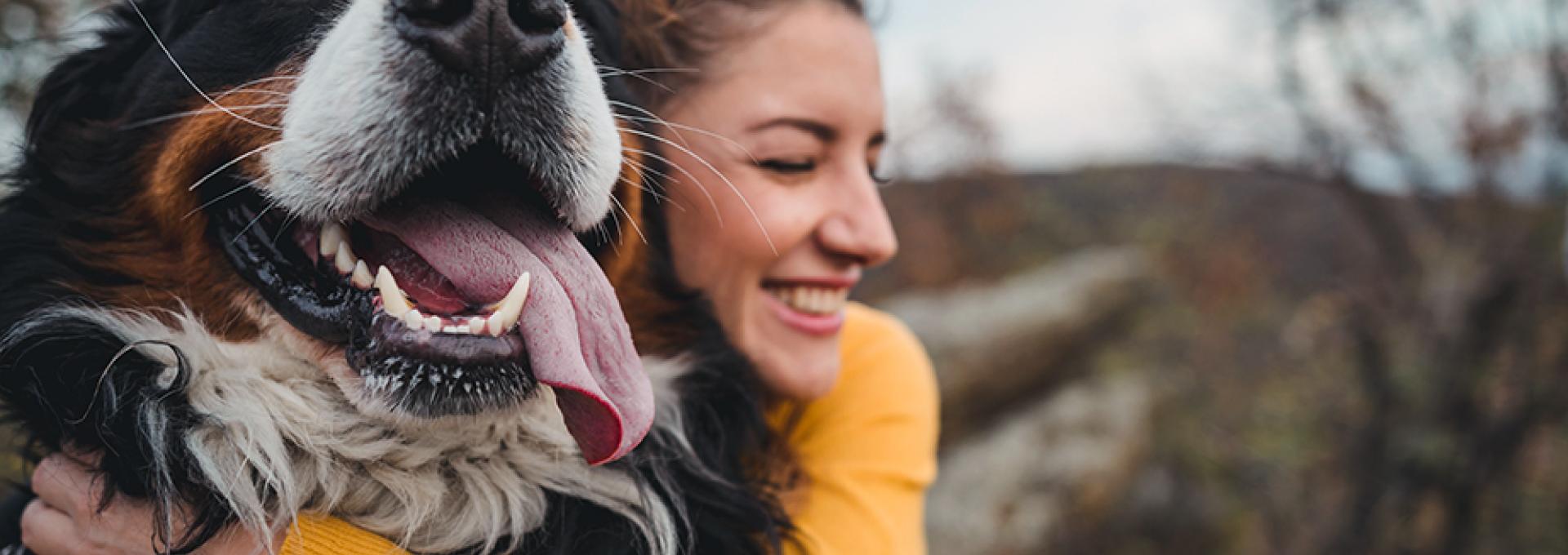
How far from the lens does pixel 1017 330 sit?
20.6 feet

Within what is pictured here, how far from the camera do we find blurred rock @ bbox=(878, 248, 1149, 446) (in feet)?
18.9

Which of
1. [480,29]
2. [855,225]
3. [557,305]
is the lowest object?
[855,225]

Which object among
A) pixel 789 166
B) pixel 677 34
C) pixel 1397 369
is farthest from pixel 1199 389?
pixel 677 34

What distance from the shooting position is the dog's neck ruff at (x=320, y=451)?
1593 mm

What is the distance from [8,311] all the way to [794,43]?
4.67 ft

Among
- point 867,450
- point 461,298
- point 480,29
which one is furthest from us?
point 867,450

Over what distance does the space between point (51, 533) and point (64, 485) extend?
0.08 m

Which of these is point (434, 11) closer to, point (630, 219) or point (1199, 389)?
point (630, 219)

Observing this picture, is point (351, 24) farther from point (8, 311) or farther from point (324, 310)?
point (8, 311)

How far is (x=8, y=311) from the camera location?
171 centimetres

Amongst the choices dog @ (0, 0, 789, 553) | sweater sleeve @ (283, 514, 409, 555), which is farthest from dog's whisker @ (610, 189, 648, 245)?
sweater sleeve @ (283, 514, 409, 555)

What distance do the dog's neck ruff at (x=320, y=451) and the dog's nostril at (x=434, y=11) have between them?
523 mm

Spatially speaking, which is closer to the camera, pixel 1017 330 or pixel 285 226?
pixel 285 226

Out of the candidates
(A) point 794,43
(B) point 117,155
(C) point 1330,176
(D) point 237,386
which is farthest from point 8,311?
(C) point 1330,176
